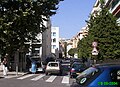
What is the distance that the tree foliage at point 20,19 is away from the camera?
103 ft

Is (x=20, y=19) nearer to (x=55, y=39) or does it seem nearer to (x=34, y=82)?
(x=34, y=82)

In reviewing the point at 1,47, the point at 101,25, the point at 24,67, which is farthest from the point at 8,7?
the point at 24,67

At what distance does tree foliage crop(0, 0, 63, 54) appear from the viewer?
103 ft

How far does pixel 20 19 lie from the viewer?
31344mm

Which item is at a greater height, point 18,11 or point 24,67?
point 18,11

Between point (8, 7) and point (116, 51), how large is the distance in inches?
455

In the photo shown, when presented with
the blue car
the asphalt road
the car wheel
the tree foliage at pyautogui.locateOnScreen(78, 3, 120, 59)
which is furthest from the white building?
the blue car

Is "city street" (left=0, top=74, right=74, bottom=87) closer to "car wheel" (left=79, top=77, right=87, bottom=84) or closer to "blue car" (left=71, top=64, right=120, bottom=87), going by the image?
"car wheel" (left=79, top=77, right=87, bottom=84)

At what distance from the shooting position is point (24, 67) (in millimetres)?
43750

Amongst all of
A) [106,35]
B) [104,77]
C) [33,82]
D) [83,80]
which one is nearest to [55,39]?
[106,35]

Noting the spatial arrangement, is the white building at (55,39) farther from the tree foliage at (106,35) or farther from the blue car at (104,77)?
the blue car at (104,77)

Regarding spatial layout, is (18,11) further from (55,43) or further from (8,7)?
(55,43)

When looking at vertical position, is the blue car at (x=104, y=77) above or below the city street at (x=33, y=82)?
above

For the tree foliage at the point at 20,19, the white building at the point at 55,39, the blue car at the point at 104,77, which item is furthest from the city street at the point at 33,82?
the white building at the point at 55,39
